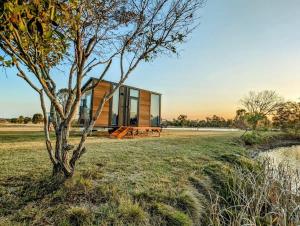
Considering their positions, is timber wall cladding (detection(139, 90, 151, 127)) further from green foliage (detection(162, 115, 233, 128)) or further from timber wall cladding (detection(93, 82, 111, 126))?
green foliage (detection(162, 115, 233, 128))

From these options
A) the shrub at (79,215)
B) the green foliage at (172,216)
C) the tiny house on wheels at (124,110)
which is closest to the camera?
the shrub at (79,215)

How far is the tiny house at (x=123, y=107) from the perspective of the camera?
431 inches

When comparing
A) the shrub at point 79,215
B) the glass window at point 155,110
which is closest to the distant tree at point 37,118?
the glass window at point 155,110

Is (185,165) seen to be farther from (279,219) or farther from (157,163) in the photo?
(279,219)

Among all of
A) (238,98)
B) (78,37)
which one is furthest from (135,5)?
(238,98)

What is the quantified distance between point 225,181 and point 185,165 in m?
0.92

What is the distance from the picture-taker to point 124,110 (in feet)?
40.1

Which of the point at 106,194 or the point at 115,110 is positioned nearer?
the point at 106,194

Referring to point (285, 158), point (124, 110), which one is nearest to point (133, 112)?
point (124, 110)

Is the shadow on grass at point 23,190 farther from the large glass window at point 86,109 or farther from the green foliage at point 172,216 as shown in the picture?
the large glass window at point 86,109

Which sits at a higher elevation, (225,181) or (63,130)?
(63,130)

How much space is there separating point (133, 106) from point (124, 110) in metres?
0.63

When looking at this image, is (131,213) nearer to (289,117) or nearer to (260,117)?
(260,117)

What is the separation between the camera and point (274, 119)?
27.0m
